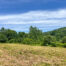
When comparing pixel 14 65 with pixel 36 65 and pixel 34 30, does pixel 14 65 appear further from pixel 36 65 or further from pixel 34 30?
pixel 34 30

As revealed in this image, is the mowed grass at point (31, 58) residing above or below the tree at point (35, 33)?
below

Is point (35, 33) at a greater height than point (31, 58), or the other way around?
point (35, 33)

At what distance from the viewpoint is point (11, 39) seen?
62.7ft

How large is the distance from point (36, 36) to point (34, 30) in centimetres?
155

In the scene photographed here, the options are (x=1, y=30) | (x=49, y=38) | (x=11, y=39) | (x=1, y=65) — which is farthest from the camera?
(x=1, y=30)

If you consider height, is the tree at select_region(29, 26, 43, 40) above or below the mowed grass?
above

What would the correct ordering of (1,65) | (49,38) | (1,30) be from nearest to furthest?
(1,65) < (49,38) < (1,30)

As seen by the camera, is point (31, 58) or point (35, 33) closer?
point (31, 58)

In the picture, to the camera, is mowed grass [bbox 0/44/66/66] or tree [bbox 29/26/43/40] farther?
tree [bbox 29/26/43/40]

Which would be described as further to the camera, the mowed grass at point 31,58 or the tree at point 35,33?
the tree at point 35,33

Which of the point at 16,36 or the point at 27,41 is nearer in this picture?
the point at 27,41

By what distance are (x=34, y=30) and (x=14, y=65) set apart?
17.4 meters

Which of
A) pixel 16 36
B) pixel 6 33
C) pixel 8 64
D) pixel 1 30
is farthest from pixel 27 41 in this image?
pixel 8 64

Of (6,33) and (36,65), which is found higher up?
(6,33)
